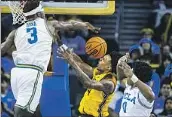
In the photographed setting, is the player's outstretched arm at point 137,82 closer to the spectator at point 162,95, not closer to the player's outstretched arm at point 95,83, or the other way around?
the player's outstretched arm at point 95,83

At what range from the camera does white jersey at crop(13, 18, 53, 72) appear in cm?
820

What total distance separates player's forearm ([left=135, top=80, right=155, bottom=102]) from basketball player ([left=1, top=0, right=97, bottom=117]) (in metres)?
1.18

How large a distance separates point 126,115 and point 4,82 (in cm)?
406

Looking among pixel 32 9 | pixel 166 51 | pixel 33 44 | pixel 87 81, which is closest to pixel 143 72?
pixel 87 81

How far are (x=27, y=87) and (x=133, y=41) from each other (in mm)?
7293

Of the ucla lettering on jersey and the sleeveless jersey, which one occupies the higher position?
the ucla lettering on jersey

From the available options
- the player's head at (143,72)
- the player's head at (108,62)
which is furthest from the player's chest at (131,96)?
the player's head at (108,62)

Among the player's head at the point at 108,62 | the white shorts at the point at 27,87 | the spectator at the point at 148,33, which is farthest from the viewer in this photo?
the spectator at the point at 148,33

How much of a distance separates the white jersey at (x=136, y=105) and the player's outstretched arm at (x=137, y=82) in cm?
12

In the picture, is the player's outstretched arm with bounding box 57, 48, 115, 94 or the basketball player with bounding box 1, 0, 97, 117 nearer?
the basketball player with bounding box 1, 0, 97, 117

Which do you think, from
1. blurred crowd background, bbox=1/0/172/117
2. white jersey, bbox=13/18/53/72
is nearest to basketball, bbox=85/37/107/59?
white jersey, bbox=13/18/53/72

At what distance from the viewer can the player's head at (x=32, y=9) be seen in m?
8.31

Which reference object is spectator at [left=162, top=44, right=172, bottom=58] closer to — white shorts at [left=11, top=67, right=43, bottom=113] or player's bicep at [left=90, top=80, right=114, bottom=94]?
player's bicep at [left=90, top=80, right=114, bottom=94]

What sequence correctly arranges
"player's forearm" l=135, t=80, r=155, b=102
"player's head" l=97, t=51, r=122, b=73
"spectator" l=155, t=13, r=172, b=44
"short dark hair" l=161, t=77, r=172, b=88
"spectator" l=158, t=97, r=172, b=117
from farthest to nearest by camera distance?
"spectator" l=155, t=13, r=172, b=44, "short dark hair" l=161, t=77, r=172, b=88, "spectator" l=158, t=97, r=172, b=117, "player's head" l=97, t=51, r=122, b=73, "player's forearm" l=135, t=80, r=155, b=102
